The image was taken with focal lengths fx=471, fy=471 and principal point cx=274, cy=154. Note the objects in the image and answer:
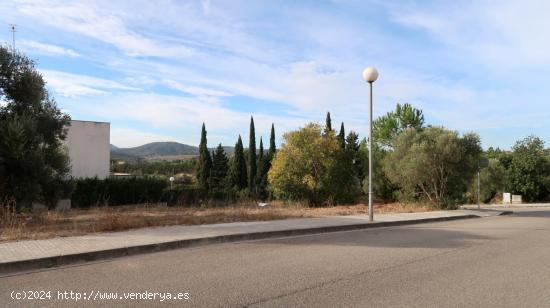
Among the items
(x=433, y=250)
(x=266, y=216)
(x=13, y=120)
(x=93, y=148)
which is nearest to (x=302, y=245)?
(x=433, y=250)

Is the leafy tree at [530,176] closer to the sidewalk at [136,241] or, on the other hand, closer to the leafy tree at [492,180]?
the leafy tree at [492,180]

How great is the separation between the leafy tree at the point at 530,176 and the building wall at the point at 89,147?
135ft

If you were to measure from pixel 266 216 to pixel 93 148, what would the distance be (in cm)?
3544

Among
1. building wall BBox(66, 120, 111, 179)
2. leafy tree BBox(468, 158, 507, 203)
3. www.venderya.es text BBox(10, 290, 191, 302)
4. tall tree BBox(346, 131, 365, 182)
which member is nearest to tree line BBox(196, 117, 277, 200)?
tall tree BBox(346, 131, 365, 182)

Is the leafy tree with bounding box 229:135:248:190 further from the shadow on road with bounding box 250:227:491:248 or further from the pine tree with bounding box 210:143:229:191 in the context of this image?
the shadow on road with bounding box 250:227:491:248

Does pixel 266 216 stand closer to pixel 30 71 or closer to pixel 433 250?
pixel 433 250

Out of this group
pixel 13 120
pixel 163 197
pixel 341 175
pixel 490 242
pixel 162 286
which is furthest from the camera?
pixel 163 197

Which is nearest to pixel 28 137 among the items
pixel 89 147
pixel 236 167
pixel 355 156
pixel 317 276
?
pixel 317 276

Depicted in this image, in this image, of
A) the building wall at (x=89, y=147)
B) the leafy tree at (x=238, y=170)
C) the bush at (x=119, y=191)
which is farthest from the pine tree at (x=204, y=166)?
the bush at (x=119, y=191)

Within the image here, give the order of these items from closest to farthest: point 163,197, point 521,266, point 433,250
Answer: point 521,266
point 433,250
point 163,197

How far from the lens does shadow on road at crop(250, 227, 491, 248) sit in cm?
1176

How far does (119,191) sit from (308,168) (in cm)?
1715

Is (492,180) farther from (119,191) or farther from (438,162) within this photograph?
(119,191)

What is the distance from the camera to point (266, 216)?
57.0 feet
